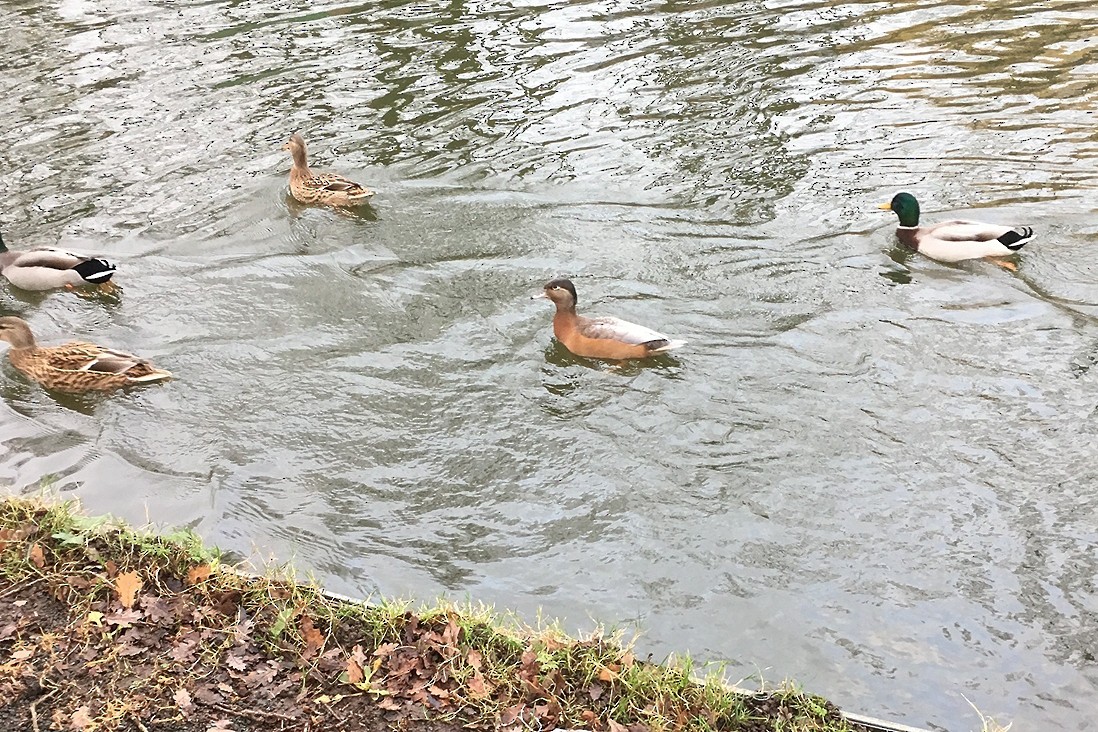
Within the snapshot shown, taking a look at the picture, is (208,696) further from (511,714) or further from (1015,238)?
(1015,238)

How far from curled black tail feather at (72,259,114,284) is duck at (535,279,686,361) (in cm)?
416

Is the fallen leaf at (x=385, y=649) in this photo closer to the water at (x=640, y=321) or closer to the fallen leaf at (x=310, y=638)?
the fallen leaf at (x=310, y=638)

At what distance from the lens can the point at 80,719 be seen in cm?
389

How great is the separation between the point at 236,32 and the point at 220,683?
1370 centimetres

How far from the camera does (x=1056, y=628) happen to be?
15.8 ft

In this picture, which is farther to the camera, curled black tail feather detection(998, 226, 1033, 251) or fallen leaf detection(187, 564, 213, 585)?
curled black tail feather detection(998, 226, 1033, 251)

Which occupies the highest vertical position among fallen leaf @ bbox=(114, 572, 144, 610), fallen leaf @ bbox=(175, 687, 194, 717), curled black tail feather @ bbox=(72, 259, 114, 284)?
curled black tail feather @ bbox=(72, 259, 114, 284)

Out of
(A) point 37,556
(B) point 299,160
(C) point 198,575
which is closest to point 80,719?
(C) point 198,575

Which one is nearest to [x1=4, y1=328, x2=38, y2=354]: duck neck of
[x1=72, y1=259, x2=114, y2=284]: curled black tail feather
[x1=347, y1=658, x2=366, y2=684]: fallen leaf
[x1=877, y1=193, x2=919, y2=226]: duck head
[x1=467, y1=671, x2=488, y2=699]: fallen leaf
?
[x1=72, y1=259, x2=114, y2=284]: curled black tail feather

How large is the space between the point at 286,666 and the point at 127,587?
958 millimetres

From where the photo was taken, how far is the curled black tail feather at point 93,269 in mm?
8641

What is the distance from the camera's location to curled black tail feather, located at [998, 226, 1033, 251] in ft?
27.3

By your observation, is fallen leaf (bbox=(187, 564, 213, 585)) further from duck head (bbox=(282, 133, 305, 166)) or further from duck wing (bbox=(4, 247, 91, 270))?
duck head (bbox=(282, 133, 305, 166))

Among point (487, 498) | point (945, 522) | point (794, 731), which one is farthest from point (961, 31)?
point (794, 731)
